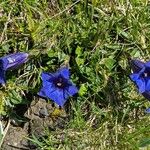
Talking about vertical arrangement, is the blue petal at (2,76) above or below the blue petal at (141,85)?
above

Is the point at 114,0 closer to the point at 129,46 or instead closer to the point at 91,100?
the point at 129,46

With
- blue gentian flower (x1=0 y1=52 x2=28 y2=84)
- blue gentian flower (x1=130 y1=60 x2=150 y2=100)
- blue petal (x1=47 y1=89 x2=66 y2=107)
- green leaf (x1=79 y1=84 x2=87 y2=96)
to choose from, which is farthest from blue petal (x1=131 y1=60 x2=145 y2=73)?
blue gentian flower (x1=0 y1=52 x2=28 y2=84)

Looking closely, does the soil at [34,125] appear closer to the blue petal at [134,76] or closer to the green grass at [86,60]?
the green grass at [86,60]

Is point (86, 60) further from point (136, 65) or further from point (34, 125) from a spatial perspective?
point (34, 125)

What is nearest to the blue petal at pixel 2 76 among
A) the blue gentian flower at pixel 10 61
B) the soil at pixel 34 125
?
the blue gentian flower at pixel 10 61

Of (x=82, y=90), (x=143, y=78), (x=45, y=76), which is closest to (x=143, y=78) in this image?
(x=143, y=78)

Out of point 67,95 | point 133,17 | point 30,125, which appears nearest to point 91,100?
point 67,95
